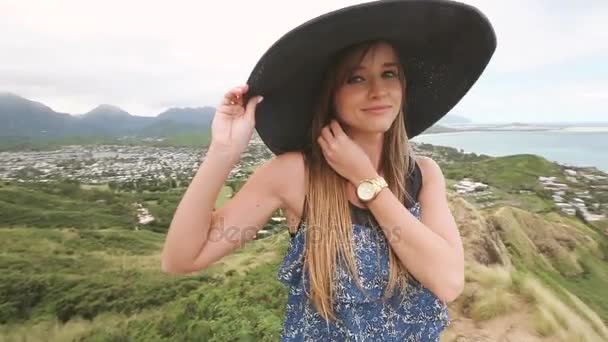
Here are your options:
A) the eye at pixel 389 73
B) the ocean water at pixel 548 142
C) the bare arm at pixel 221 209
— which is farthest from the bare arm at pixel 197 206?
the ocean water at pixel 548 142

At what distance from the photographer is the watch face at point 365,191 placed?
1.12 meters

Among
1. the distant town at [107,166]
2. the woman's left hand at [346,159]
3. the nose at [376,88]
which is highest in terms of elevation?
the nose at [376,88]

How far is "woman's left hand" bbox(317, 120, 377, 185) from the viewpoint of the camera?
3.74 feet

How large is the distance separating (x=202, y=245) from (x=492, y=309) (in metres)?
3.79

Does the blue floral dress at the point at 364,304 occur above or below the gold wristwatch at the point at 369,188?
below

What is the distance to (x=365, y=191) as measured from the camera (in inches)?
44.2

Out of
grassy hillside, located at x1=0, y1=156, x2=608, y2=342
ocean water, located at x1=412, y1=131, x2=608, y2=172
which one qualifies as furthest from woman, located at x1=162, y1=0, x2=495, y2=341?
ocean water, located at x1=412, y1=131, x2=608, y2=172

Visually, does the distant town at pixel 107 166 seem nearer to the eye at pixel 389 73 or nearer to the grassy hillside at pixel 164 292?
the eye at pixel 389 73

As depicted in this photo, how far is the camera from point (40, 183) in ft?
32.8

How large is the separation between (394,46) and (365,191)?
0.45m

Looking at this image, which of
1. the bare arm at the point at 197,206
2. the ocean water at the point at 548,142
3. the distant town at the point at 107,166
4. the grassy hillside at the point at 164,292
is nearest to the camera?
the bare arm at the point at 197,206

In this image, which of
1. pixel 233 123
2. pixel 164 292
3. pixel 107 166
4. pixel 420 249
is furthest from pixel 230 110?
pixel 107 166

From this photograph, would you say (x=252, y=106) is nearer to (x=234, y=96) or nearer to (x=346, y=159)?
(x=234, y=96)

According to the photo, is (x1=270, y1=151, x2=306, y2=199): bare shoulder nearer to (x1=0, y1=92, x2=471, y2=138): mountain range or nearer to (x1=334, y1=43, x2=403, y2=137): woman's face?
(x1=334, y1=43, x2=403, y2=137): woman's face
